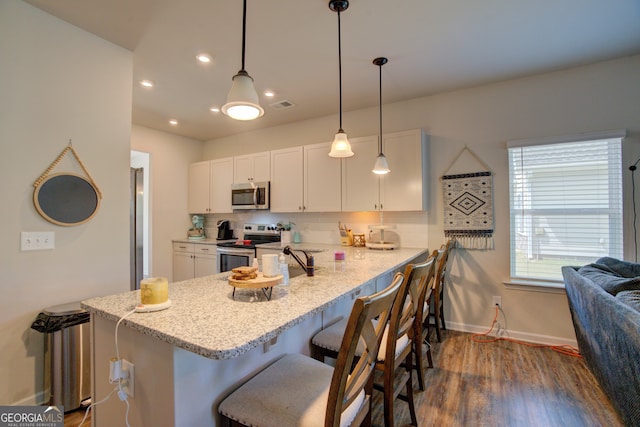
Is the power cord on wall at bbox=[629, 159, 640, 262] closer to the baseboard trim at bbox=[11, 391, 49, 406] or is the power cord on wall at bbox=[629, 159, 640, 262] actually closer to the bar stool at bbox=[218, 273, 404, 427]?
the bar stool at bbox=[218, 273, 404, 427]

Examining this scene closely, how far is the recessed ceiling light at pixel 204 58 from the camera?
103 inches

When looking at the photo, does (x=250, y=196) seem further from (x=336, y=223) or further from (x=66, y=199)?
(x=66, y=199)

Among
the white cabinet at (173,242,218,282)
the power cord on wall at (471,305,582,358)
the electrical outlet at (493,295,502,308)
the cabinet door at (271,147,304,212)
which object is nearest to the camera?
the power cord on wall at (471,305,582,358)

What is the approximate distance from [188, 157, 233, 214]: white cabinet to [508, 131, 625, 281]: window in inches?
150

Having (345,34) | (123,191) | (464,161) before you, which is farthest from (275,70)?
(464,161)

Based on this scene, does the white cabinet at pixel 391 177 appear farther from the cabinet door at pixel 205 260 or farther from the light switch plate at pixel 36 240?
the light switch plate at pixel 36 240

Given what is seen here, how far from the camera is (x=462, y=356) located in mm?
2660

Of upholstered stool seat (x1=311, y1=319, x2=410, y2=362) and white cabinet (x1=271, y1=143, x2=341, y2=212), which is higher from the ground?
white cabinet (x1=271, y1=143, x2=341, y2=212)

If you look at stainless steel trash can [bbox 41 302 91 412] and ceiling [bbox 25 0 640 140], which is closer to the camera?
stainless steel trash can [bbox 41 302 91 412]

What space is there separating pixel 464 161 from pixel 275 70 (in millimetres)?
2222

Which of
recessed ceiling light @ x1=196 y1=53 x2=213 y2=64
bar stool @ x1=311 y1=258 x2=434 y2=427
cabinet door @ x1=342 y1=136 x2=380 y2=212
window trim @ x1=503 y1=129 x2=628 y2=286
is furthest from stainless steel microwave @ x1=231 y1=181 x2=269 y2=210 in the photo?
window trim @ x1=503 y1=129 x2=628 y2=286

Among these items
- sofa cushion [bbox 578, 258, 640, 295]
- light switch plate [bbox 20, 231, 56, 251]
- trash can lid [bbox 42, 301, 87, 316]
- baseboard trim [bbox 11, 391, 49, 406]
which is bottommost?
baseboard trim [bbox 11, 391, 49, 406]

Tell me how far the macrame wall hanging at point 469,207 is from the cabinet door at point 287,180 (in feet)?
5.98

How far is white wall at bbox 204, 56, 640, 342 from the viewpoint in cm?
271
